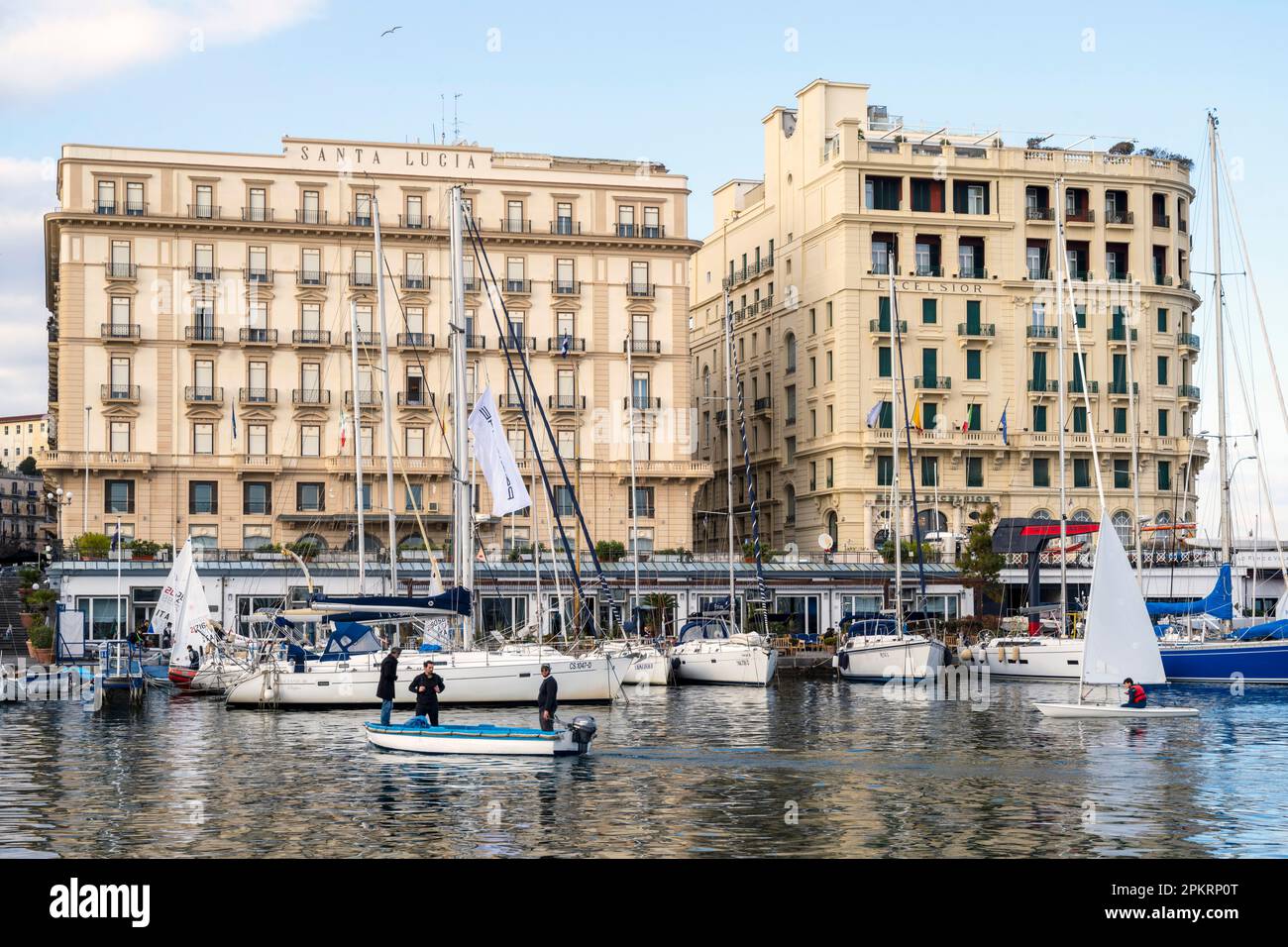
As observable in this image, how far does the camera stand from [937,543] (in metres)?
93.3

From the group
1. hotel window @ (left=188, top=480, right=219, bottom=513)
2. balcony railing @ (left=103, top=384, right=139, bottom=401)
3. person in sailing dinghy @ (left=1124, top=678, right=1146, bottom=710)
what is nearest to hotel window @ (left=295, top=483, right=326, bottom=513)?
hotel window @ (left=188, top=480, right=219, bottom=513)

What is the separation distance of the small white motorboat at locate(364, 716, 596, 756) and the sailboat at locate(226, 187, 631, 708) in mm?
12386

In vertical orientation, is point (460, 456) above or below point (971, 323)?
below

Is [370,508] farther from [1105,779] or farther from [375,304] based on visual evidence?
[1105,779]

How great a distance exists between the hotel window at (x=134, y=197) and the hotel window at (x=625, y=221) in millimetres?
29394

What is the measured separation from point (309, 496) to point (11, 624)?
20206 millimetres

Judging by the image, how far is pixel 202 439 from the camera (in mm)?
92438

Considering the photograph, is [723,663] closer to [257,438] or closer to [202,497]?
[257,438]

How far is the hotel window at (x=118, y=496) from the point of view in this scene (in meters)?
90.1

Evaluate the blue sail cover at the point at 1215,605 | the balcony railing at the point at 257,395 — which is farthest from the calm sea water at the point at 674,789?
the balcony railing at the point at 257,395

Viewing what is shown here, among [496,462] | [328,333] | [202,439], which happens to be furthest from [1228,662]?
[202,439]

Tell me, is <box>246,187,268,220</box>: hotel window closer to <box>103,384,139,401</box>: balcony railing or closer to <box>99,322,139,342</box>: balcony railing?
<box>99,322,139,342</box>: balcony railing

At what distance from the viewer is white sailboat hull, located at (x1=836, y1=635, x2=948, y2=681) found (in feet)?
201
